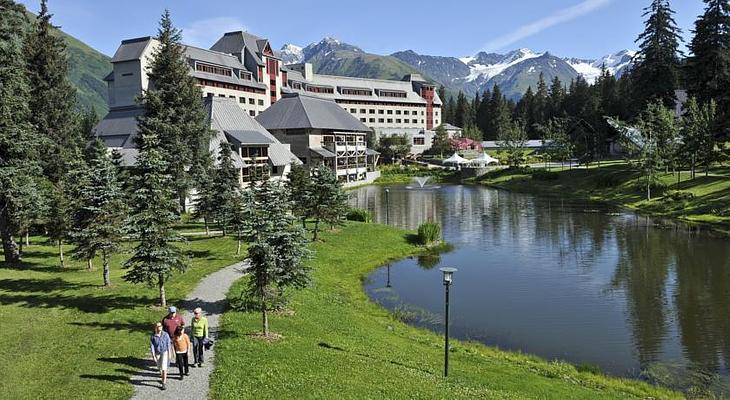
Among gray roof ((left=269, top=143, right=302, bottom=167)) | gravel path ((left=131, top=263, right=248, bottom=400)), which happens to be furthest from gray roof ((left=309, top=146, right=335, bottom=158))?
gravel path ((left=131, top=263, right=248, bottom=400))

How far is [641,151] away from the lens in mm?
63250

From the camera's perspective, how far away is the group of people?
48.3 ft

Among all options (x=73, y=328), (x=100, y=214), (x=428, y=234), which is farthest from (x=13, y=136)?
(x=428, y=234)

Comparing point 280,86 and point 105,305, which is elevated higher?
point 280,86

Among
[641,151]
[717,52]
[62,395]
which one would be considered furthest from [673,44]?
[62,395]

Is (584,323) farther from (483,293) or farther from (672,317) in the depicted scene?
(483,293)

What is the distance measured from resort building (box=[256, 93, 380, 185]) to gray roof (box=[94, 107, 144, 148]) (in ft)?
91.1

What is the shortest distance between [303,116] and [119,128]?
A: 32622 mm

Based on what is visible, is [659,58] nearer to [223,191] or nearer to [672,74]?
[672,74]

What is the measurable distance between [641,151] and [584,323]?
46.0m

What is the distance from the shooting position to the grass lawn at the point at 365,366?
15008mm

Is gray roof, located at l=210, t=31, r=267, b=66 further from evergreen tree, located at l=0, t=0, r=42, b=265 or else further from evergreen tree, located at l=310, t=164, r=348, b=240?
evergreen tree, located at l=0, t=0, r=42, b=265

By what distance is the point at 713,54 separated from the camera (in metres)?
69.9

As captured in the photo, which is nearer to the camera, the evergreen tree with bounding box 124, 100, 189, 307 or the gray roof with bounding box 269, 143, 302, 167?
the evergreen tree with bounding box 124, 100, 189, 307
